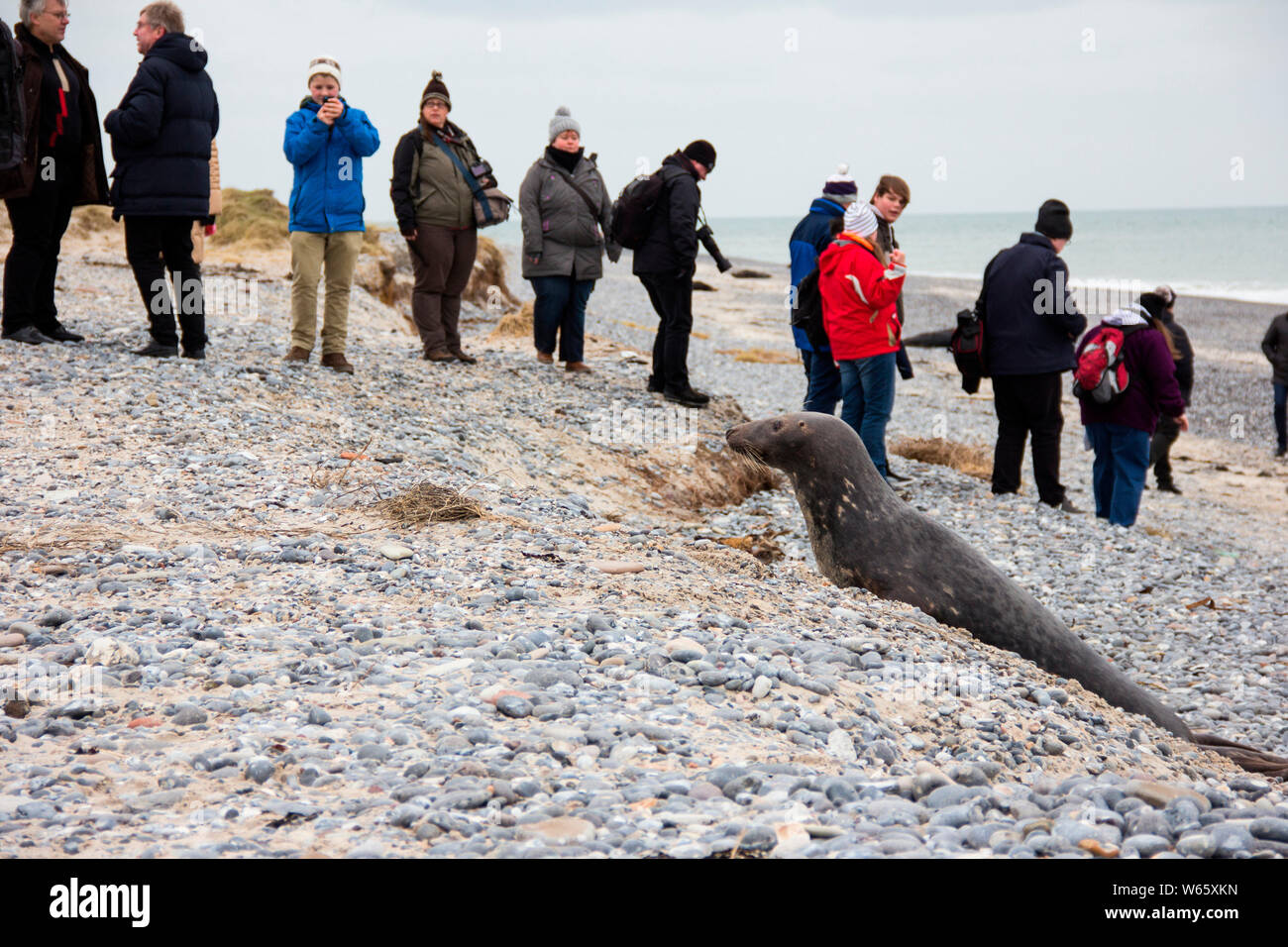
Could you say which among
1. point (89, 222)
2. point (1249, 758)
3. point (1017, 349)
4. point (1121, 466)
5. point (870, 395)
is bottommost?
point (1249, 758)

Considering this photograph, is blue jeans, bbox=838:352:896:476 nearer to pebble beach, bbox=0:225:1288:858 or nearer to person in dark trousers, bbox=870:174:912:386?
person in dark trousers, bbox=870:174:912:386

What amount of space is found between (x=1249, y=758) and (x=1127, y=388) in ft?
15.4

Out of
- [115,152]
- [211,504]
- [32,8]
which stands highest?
[32,8]

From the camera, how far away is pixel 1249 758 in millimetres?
4680

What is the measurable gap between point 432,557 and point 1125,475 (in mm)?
6787

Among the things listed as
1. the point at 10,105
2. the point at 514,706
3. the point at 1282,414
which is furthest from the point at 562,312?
the point at 1282,414

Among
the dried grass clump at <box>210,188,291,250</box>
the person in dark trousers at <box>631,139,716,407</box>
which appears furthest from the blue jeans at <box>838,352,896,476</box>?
the dried grass clump at <box>210,188,291,250</box>

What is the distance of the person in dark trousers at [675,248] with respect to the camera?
952cm

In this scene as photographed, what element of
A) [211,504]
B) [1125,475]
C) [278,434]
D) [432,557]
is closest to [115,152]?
[278,434]

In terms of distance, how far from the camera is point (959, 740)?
339 cm

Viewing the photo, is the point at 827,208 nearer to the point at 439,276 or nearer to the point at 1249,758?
the point at 439,276

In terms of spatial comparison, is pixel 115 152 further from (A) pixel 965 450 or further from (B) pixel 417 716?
(A) pixel 965 450
